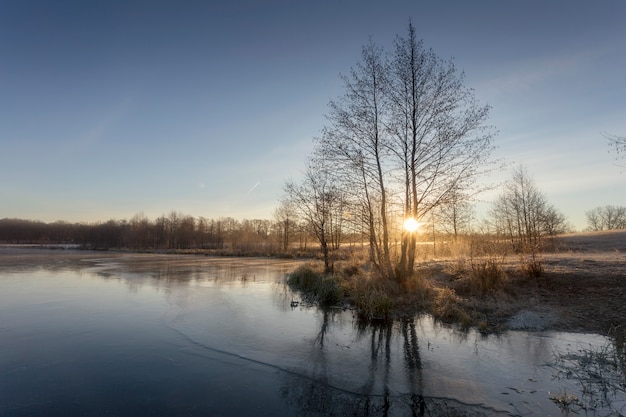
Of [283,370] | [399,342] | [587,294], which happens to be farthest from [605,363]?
[283,370]

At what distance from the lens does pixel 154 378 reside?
22.2 feet

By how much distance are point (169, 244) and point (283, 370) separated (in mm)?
98603

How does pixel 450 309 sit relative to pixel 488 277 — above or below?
below

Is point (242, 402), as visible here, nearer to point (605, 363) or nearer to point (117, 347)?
point (117, 347)

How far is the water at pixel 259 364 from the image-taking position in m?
5.71

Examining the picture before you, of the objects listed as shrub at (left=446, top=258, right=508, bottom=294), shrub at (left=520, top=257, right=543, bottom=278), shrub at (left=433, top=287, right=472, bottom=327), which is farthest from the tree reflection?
→ shrub at (left=520, top=257, right=543, bottom=278)

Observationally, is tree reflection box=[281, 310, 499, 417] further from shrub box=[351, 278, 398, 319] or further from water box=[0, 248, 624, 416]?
shrub box=[351, 278, 398, 319]

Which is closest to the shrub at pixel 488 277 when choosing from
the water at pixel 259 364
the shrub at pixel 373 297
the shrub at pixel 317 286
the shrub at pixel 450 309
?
the shrub at pixel 450 309

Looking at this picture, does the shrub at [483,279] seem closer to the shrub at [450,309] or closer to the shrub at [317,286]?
the shrub at [450,309]

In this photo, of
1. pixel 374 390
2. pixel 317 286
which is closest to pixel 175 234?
pixel 317 286

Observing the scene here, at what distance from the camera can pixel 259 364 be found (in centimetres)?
769

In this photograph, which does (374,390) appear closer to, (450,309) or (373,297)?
(450,309)

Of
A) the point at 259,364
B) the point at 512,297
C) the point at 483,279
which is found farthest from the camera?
the point at 483,279

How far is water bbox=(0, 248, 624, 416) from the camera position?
571 cm
